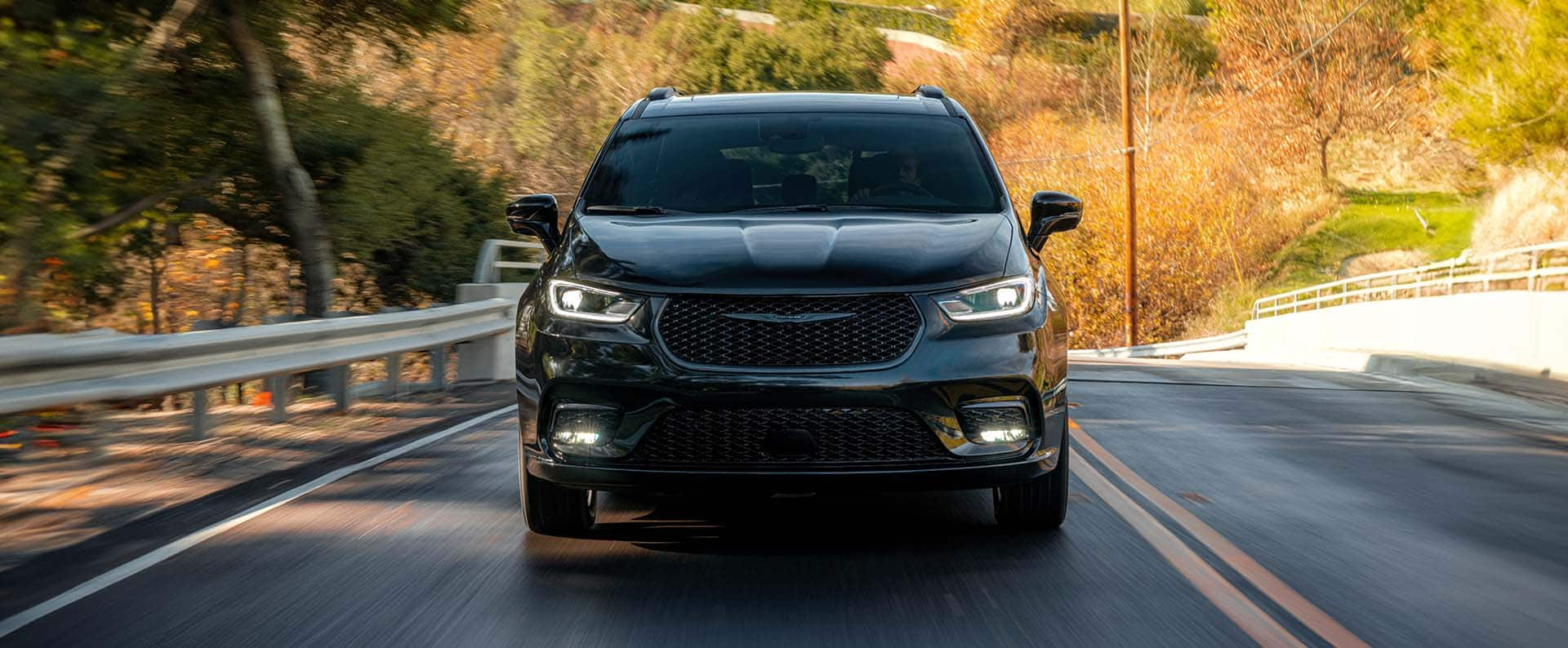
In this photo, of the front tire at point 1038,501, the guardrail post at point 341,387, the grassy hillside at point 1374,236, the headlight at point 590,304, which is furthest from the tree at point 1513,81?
the headlight at point 590,304

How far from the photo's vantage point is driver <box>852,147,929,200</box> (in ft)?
24.0

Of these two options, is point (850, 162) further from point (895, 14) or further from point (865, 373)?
point (895, 14)

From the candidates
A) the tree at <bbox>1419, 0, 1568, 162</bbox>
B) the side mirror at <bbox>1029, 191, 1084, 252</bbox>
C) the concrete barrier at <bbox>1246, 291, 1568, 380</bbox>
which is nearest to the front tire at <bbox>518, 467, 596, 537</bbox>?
the side mirror at <bbox>1029, 191, 1084, 252</bbox>

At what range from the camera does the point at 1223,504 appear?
7.59 meters

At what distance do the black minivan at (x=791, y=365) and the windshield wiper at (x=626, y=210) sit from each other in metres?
0.35

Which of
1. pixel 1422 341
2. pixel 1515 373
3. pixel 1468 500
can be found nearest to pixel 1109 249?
pixel 1422 341

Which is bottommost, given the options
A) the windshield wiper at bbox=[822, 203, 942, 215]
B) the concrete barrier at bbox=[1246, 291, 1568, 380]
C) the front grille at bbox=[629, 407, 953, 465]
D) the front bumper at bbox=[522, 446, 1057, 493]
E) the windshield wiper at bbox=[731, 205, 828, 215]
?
the concrete barrier at bbox=[1246, 291, 1568, 380]

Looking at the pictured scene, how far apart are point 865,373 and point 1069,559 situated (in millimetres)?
1124

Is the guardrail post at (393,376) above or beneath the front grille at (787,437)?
beneath

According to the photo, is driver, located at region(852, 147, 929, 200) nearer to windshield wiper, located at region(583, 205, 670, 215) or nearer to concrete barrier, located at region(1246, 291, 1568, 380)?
windshield wiper, located at region(583, 205, 670, 215)

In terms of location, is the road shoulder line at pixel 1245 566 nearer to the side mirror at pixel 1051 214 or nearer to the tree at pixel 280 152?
the side mirror at pixel 1051 214

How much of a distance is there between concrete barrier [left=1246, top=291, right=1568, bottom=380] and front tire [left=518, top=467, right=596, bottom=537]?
41.8 feet

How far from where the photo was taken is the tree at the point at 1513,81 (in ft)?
125

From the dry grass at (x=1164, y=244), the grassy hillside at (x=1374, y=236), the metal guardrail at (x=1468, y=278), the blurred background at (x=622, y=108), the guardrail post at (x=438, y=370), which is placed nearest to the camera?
the guardrail post at (x=438, y=370)
